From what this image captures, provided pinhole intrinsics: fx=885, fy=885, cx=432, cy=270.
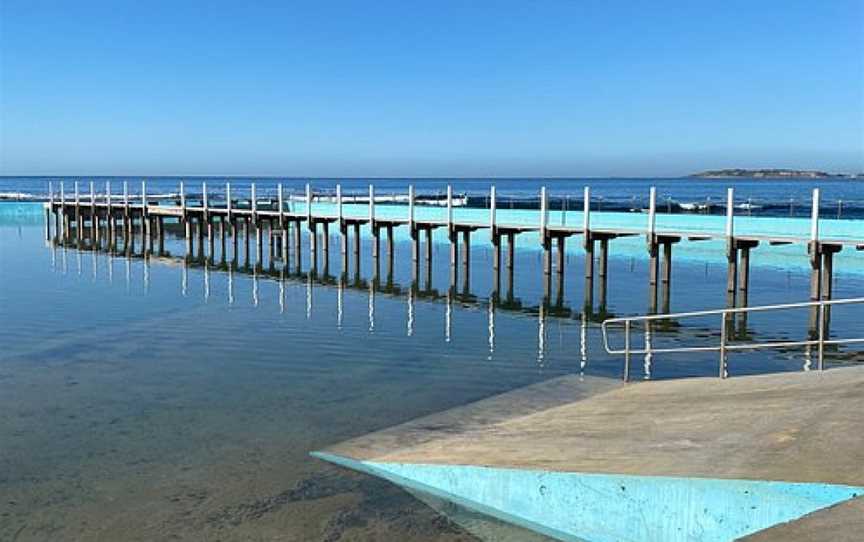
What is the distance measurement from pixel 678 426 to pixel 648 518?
1.97 meters

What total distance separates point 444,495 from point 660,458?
2.21 m

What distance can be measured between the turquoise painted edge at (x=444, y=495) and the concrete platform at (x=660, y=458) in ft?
0.04

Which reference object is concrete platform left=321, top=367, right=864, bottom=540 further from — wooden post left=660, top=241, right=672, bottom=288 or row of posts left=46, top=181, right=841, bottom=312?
wooden post left=660, top=241, right=672, bottom=288

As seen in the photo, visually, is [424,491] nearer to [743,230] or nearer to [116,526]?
[116,526]

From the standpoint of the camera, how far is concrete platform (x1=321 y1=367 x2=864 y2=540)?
6129 mm

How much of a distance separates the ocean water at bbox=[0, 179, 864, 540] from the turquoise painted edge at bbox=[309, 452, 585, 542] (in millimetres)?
142

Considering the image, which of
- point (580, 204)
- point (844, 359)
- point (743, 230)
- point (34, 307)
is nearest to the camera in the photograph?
point (844, 359)

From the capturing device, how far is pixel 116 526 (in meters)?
8.23

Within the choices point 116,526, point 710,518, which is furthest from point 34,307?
point 710,518

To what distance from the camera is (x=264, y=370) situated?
1485cm

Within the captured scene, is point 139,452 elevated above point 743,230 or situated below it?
below

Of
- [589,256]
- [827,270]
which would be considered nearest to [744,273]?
[827,270]

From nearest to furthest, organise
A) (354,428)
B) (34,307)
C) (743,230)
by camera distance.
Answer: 1. (354,428)
2. (34,307)
3. (743,230)

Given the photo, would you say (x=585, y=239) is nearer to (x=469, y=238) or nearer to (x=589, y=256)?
(x=589, y=256)
